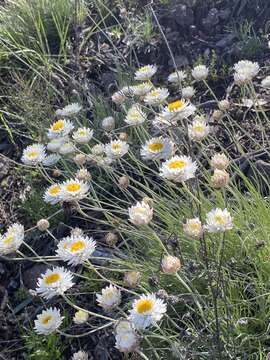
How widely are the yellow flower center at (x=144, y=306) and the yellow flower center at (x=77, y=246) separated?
30 cm

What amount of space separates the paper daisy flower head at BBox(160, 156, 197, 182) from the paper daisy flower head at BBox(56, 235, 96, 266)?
0.32m

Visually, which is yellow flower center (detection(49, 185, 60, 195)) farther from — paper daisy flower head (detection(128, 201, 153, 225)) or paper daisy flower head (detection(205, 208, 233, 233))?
paper daisy flower head (detection(205, 208, 233, 233))

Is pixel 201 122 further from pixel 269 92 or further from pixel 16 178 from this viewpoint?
pixel 16 178

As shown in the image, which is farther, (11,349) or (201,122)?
(11,349)

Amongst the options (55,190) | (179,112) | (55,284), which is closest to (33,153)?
(55,190)

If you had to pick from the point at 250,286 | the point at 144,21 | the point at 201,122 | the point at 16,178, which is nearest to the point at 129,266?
the point at 250,286

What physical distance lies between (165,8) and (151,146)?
6.76 feet

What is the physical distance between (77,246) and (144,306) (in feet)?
1.13

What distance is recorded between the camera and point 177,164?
1967 mm

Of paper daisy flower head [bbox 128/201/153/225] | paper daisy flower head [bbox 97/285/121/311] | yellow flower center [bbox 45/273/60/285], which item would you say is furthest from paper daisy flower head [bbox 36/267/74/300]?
paper daisy flower head [bbox 128/201/153/225]

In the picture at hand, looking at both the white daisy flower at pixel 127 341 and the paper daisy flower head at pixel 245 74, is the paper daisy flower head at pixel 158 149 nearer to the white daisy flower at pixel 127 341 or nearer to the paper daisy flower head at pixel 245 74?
the paper daisy flower head at pixel 245 74

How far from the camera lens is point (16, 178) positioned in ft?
11.2

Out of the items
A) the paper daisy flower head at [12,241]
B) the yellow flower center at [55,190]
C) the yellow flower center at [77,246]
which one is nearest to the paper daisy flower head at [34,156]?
the yellow flower center at [55,190]

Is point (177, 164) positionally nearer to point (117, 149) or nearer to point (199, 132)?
point (199, 132)
